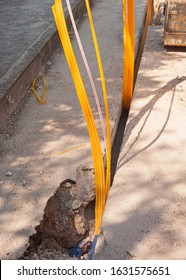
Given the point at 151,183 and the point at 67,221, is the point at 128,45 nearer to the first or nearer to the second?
the point at 151,183

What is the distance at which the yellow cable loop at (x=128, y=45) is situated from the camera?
12.8 feet

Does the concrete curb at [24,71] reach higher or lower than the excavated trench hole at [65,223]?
higher

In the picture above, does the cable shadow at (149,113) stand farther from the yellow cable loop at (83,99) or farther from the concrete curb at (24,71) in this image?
the concrete curb at (24,71)

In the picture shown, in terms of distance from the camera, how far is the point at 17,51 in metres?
5.88

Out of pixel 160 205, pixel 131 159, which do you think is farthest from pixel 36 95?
pixel 160 205

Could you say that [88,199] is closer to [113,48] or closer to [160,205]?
[160,205]

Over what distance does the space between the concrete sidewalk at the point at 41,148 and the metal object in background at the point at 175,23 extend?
76 centimetres

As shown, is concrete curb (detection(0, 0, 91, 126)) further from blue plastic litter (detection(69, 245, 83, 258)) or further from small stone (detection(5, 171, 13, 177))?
blue plastic litter (detection(69, 245, 83, 258))

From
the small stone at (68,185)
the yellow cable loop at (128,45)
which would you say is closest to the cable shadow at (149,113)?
the yellow cable loop at (128,45)

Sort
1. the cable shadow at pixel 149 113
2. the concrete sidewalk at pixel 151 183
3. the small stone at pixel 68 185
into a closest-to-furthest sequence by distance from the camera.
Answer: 1. the concrete sidewalk at pixel 151 183
2. the small stone at pixel 68 185
3. the cable shadow at pixel 149 113

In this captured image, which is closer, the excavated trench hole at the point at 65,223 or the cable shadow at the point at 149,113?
the excavated trench hole at the point at 65,223

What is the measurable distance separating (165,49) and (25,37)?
1.98 meters

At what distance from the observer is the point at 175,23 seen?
5.96 m

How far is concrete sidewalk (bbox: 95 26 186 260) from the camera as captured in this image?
112 inches
